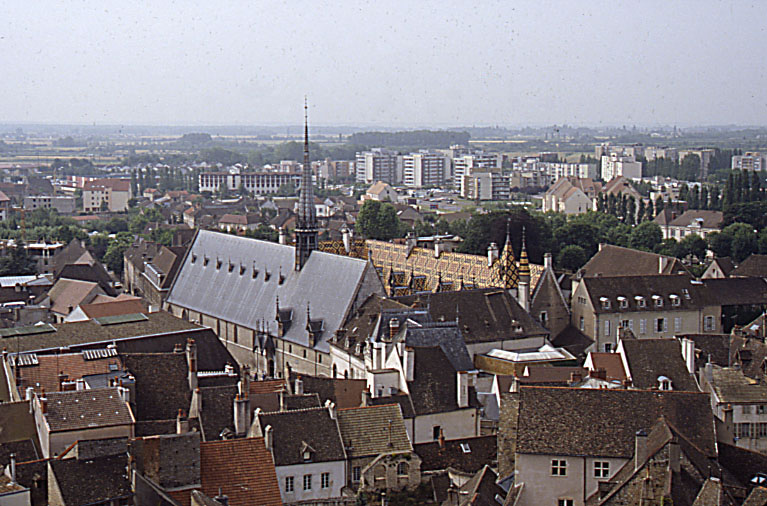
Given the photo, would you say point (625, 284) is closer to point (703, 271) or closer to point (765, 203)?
point (703, 271)

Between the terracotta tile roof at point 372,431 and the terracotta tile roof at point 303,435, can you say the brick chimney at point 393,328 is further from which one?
the terracotta tile roof at point 303,435

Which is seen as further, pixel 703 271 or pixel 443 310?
pixel 703 271

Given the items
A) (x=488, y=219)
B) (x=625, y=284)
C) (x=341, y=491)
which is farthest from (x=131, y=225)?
(x=341, y=491)

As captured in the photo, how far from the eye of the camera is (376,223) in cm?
11550

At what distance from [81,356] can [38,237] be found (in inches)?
3593

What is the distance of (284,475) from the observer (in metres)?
32.8

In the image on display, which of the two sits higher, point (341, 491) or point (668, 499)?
point (668, 499)

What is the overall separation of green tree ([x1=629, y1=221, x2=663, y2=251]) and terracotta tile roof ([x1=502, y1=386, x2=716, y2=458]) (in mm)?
81685

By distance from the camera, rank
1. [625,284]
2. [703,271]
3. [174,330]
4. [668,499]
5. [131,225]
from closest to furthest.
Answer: [668,499] → [174,330] → [625,284] → [703,271] → [131,225]

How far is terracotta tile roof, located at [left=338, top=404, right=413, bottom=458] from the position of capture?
3444 cm

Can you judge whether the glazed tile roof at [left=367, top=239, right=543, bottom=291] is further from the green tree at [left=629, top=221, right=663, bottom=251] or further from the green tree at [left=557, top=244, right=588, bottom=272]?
the green tree at [left=629, top=221, right=663, bottom=251]

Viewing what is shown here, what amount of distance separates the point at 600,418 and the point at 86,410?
15.1 meters

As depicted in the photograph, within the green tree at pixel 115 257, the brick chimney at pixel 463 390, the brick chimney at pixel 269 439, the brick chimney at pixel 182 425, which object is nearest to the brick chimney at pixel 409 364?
the brick chimney at pixel 463 390

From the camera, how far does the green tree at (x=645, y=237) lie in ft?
368
